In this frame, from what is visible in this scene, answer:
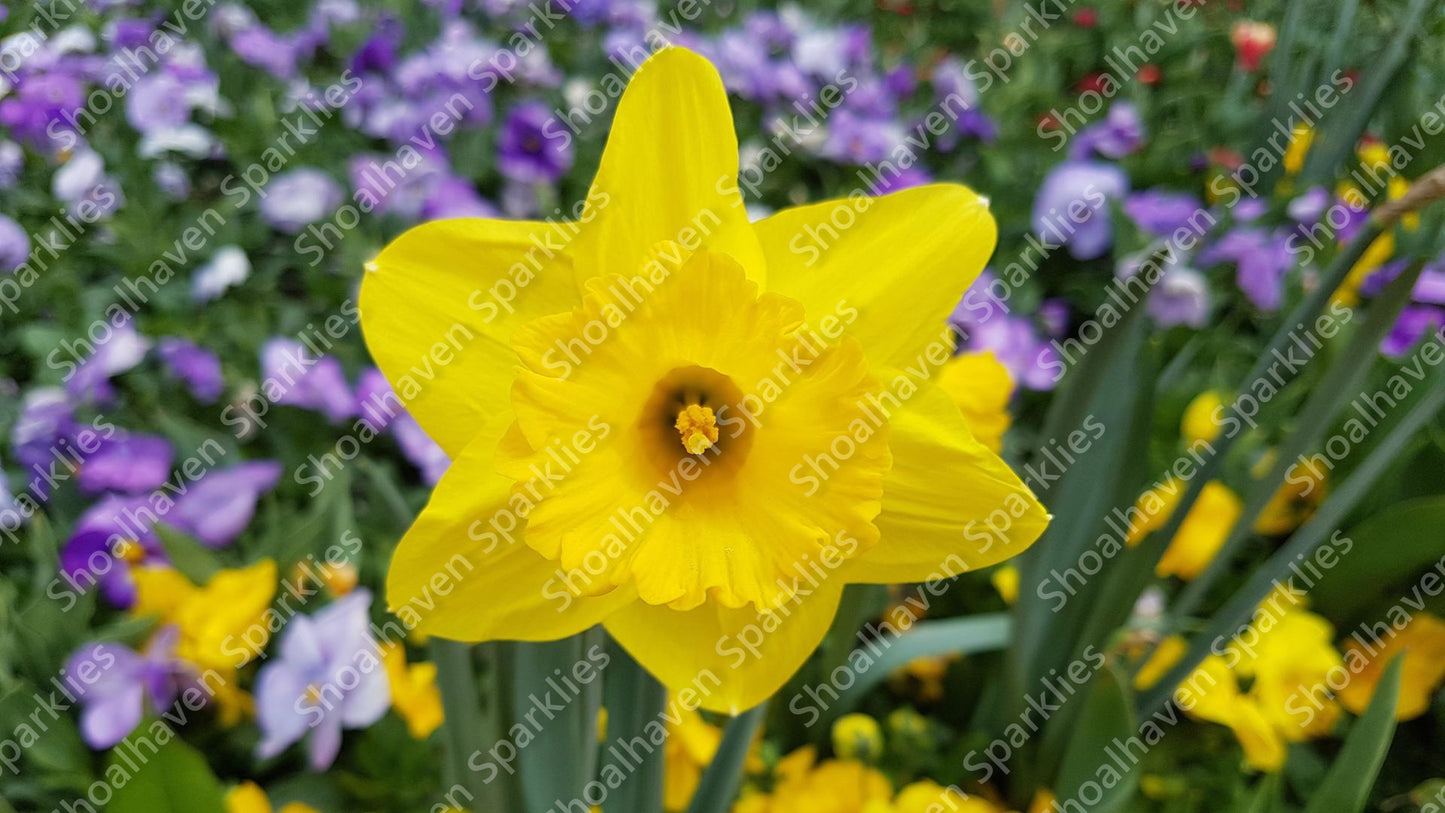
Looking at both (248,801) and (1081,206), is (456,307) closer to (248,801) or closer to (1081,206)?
(248,801)

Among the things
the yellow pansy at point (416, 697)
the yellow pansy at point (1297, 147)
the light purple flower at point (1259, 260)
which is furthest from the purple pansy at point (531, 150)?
the yellow pansy at point (1297, 147)

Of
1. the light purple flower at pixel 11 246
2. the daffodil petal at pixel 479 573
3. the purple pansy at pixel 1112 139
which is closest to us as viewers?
the daffodil petal at pixel 479 573

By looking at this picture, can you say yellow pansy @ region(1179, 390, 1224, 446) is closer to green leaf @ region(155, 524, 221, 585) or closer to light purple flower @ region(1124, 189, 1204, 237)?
light purple flower @ region(1124, 189, 1204, 237)

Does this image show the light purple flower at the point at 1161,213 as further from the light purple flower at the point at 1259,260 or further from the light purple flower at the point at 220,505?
the light purple flower at the point at 220,505

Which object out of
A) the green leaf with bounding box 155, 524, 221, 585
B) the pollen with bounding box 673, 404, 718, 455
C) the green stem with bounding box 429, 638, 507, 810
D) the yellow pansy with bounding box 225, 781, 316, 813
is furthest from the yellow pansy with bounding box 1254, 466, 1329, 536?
the green leaf with bounding box 155, 524, 221, 585

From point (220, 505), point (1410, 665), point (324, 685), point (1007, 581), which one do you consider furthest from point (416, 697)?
point (1410, 665)
